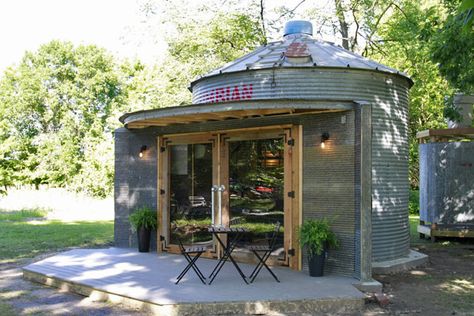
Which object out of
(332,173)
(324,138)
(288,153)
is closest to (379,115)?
Result: (324,138)

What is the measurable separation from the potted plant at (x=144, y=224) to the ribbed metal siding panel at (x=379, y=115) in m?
2.75

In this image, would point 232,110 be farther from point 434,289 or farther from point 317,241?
point 434,289

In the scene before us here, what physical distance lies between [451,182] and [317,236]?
18.5 feet

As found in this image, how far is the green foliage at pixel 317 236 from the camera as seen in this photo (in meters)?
6.30

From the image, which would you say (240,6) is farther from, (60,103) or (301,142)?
(60,103)

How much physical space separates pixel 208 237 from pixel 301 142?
2.28 meters

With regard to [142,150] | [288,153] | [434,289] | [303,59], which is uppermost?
[303,59]

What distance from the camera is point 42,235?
38.0 feet

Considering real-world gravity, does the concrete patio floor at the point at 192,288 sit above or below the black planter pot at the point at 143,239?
below

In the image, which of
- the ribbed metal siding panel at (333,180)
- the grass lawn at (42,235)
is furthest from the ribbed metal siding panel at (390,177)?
the grass lawn at (42,235)

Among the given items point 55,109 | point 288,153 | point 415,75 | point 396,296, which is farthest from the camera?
point 55,109

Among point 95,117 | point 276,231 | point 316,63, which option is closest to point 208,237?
point 276,231

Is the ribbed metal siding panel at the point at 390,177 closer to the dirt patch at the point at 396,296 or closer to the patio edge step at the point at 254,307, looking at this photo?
the dirt patch at the point at 396,296

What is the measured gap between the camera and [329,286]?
19.1ft
